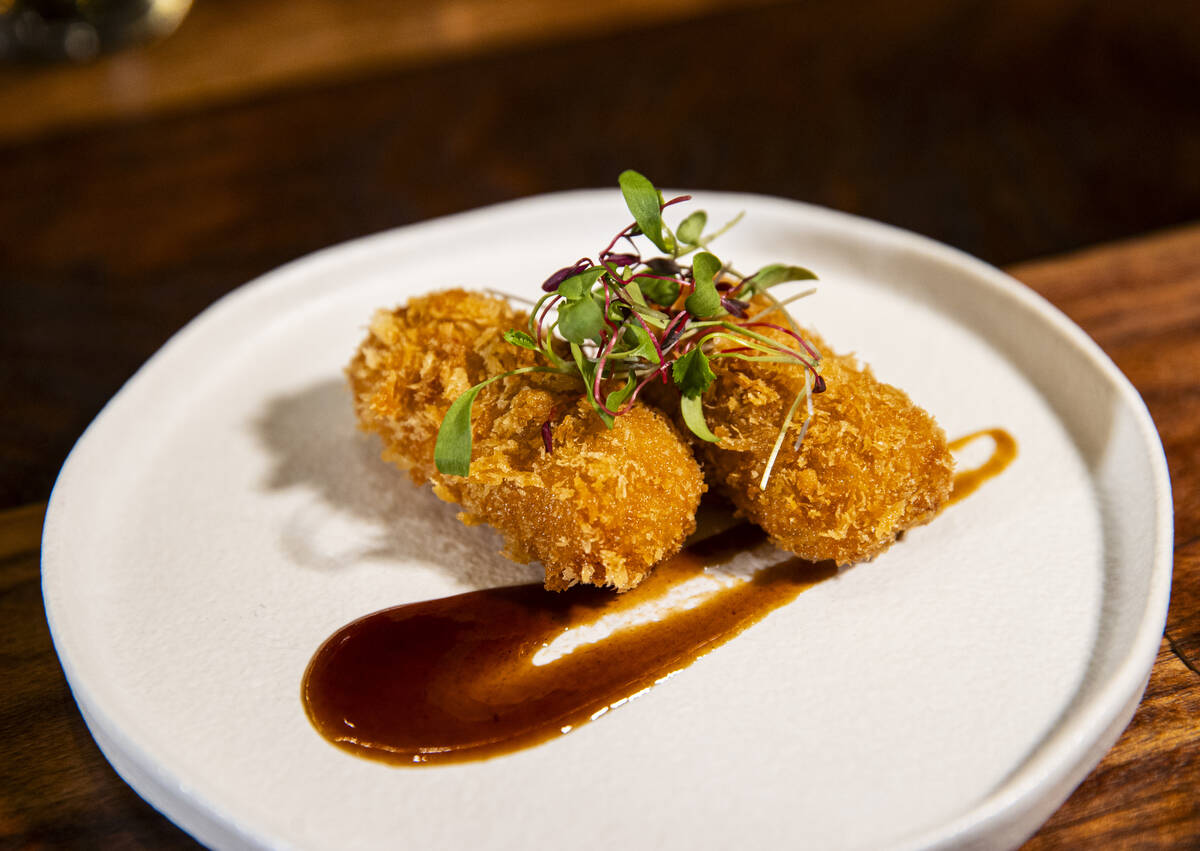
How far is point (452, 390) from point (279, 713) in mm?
758

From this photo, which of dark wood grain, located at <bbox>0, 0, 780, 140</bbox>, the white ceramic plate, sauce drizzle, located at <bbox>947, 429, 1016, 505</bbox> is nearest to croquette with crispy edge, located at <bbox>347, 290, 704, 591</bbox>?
the white ceramic plate

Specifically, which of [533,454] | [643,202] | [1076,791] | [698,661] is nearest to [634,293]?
[643,202]

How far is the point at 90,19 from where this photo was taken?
16.7ft

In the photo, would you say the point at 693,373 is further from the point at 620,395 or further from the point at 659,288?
the point at 659,288

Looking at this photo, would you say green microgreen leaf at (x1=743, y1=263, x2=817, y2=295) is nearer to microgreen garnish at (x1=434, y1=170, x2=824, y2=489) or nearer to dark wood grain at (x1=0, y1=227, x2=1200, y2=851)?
microgreen garnish at (x1=434, y1=170, x2=824, y2=489)

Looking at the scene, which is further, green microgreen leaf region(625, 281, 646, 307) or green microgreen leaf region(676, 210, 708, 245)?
green microgreen leaf region(676, 210, 708, 245)

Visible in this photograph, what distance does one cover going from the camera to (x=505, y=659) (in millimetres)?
2113

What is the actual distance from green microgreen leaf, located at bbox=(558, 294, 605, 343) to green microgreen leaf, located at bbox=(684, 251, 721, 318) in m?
0.21

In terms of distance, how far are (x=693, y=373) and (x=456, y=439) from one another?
0.52 metres

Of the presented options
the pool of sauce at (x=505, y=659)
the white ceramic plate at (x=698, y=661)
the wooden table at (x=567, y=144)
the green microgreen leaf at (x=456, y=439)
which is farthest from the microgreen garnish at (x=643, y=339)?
the wooden table at (x=567, y=144)

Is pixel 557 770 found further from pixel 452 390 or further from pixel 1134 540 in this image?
pixel 1134 540

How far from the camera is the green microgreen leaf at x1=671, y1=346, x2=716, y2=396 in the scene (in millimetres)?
2211

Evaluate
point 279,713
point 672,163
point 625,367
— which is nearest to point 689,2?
point 672,163

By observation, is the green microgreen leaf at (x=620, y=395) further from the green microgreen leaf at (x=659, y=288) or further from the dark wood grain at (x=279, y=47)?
the dark wood grain at (x=279, y=47)
